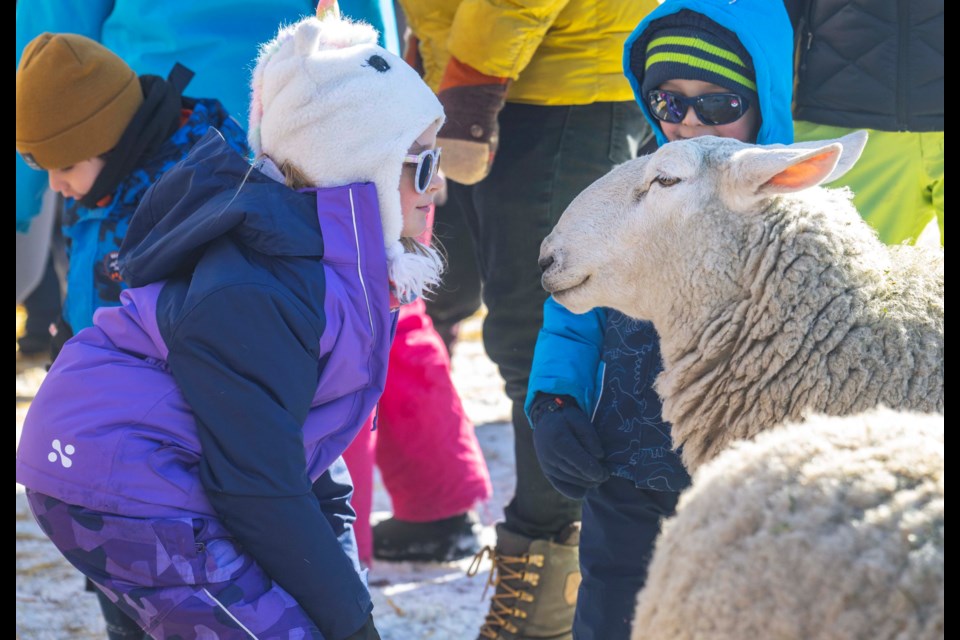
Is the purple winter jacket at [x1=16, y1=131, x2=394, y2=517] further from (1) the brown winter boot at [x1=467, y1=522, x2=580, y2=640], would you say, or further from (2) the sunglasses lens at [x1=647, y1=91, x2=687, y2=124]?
(1) the brown winter boot at [x1=467, y1=522, x2=580, y2=640]

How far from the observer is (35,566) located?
12.0 feet

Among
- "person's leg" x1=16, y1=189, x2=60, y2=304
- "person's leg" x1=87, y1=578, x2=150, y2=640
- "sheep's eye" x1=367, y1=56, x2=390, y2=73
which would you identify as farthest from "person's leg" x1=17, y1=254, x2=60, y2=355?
"sheep's eye" x1=367, y1=56, x2=390, y2=73

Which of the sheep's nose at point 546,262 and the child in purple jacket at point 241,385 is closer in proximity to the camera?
the child in purple jacket at point 241,385

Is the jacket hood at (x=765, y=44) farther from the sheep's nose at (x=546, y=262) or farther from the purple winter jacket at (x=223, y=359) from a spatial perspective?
the purple winter jacket at (x=223, y=359)

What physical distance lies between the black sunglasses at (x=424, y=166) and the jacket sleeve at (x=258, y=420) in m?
0.45

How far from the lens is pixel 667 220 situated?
7.18 ft

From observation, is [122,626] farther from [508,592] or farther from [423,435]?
[423,435]

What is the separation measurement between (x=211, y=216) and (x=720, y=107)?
120cm

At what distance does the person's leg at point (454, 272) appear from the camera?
13.4 ft

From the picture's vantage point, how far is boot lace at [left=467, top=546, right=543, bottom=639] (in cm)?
292

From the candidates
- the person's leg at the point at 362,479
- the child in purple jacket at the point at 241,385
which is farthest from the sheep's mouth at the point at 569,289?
the person's leg at the point at 362,479

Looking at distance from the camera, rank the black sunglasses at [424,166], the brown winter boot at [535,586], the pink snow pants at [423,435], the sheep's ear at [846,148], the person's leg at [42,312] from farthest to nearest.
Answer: the person's leg at [42,312]
the pink snow pants at [423,435]
the brown winter boot at [535,586]
the black sunglasses at [424,166]
the sheep's ear at [846,148]

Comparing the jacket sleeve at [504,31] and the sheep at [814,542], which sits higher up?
the jacket sleeve at [504,31]

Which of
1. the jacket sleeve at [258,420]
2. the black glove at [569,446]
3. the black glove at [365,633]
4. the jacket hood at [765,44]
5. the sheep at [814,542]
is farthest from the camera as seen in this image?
the jacket hood at [765,44]
